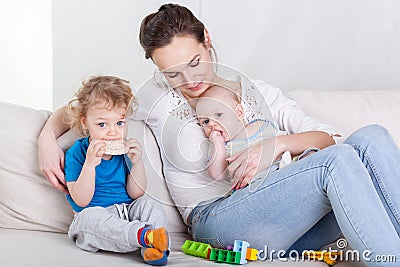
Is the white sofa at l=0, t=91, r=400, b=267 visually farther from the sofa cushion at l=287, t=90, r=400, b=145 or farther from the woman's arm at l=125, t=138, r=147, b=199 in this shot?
the sofa cushion at l=287, t=90, r=400, b=145

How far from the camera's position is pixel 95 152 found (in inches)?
69.5

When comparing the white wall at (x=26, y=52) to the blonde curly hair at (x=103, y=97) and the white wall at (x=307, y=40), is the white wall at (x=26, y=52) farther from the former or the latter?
the blonde curly hair at (x=103, y=97)

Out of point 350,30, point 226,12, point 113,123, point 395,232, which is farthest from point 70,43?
point 395,232

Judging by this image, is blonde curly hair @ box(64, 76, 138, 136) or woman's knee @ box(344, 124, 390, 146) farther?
blonde curly hair @ box(64, 76, 138, 136)

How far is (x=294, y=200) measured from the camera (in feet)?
5.32

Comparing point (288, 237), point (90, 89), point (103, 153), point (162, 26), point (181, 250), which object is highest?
point (162, 26)

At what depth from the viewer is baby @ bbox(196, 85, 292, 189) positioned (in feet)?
5.53

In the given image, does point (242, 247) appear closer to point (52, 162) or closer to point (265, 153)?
point (265, 153)

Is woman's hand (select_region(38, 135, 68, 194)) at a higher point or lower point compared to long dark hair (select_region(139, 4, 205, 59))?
lower

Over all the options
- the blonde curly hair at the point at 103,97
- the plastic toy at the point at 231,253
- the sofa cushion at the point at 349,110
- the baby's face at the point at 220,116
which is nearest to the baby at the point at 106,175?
the blonde curly hair at the point at 103,97

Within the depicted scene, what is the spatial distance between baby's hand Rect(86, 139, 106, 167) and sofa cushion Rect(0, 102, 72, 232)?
0.24 meters

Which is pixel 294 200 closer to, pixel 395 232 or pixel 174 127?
pixel 395 232

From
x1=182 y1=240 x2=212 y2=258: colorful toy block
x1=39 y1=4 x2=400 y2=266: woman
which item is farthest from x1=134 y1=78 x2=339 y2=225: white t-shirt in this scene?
x1=182 y1=240 x2=212 y2=258: colorful toy block

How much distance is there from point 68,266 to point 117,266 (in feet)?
0.36
